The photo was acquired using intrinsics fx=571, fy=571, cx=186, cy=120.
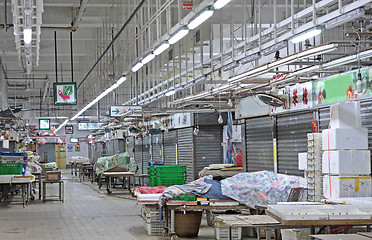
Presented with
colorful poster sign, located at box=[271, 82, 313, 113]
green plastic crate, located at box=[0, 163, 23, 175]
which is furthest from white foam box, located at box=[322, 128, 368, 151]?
green plastic crate, located at box=[0, 163, 23, 175]

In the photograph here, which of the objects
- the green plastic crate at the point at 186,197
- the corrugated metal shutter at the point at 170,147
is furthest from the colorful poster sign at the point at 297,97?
the corrugated metal shutter at the point at 170,147

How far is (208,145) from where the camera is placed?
65.3ft

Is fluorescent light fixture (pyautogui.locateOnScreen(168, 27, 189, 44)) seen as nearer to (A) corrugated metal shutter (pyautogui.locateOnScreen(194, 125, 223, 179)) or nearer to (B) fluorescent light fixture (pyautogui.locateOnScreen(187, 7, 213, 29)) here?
(B) fluorescent light fixture (pyautogui.locateOnScreen(187, 7, 213, 29))

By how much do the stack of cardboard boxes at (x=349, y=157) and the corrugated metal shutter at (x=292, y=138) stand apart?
247 centimetres

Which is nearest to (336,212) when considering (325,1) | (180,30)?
(325,1)

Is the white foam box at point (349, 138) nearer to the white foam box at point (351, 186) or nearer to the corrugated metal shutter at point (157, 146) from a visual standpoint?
the white foam box at point (351, 186)

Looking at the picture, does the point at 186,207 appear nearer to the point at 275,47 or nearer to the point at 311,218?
the point at 275,47

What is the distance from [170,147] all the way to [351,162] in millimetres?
15046

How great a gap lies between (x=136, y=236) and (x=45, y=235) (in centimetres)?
189

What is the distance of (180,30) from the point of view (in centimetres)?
895

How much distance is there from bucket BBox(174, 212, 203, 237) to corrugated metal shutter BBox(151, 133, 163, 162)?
1392 cm

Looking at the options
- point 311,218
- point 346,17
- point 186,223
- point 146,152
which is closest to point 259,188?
point 186,223

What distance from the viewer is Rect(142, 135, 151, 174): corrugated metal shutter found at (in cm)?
2755

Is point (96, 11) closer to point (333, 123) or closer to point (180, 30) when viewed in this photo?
point (180, 30)
